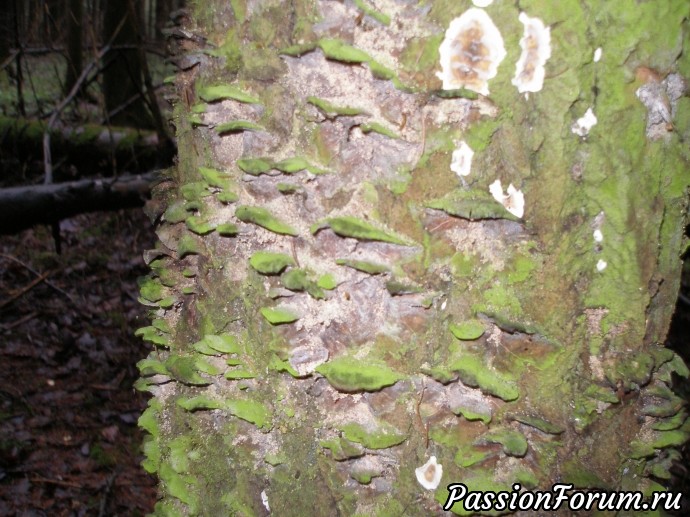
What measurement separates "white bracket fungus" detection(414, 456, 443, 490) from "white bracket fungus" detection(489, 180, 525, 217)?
1.32 feet

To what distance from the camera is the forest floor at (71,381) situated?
282cm

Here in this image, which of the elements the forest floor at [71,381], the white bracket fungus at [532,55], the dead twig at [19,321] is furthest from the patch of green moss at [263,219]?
the dead twig at [19,321]

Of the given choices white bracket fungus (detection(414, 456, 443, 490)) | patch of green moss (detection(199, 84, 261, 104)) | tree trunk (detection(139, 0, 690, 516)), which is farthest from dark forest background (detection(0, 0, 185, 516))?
white bracket fungus (detection(414, 456, 443, 490))

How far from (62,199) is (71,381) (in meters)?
1.31

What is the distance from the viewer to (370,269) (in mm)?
754

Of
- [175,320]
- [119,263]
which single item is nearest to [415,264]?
[175,320]

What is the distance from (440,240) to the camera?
759 mm

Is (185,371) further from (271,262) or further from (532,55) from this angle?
(532,55)

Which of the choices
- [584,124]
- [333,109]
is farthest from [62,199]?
[584,124]

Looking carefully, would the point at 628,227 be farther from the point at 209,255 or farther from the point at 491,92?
the point at 209,255

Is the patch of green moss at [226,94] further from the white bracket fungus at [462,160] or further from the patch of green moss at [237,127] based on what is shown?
the white bracket fungus at [462,160]

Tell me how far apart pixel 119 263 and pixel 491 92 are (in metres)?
5.15

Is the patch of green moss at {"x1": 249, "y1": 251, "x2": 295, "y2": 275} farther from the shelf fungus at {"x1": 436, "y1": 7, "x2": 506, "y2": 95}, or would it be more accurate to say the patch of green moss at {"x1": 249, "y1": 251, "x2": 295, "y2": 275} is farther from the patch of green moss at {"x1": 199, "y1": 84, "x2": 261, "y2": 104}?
the shelf fungus at {"x1": 436, "y1": 7, "x2": 506, "y2": 95}

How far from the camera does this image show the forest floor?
2.82 meters
